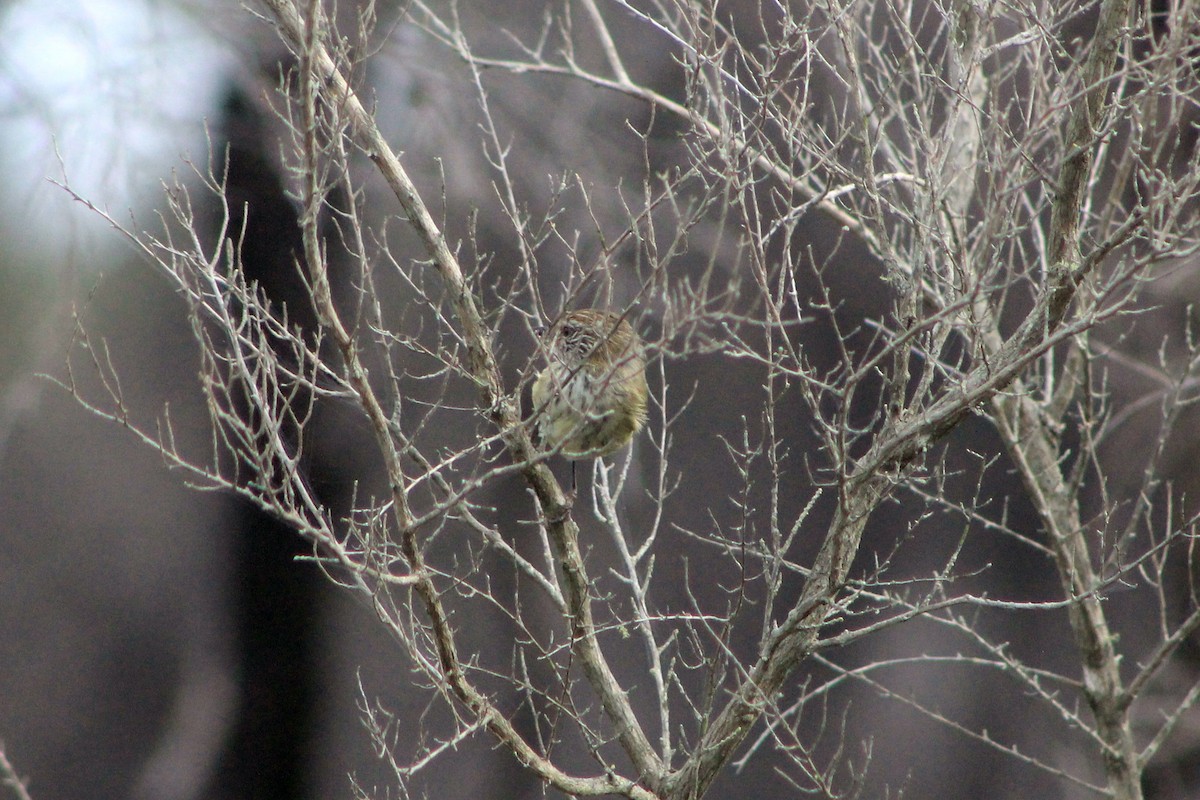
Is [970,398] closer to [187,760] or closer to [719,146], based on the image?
[719,146]

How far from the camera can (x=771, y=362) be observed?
117 inches

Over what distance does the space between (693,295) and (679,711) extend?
517cm

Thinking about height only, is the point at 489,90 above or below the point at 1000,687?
above

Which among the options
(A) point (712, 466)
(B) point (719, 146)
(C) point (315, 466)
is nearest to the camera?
(B) point (719, 146)

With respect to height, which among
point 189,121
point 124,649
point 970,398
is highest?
point 189,121

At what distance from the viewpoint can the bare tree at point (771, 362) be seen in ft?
9.66

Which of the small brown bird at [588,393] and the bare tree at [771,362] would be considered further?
the small brown bird at [588,393]

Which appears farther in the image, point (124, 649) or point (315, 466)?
point (124, 649)

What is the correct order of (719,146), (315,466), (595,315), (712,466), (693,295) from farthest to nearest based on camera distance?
(712,466)
(315,466)
(595,315)
(719,146)
(693,295)

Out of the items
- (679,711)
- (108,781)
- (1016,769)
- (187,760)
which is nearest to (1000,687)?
(1016,769)

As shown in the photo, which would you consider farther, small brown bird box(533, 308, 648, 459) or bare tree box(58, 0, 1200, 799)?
small brown bird box(533, 308, 648, 459)

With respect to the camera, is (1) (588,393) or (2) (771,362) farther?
(1) (588,393)

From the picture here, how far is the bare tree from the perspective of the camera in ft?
9.66

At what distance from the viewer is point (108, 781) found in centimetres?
725
